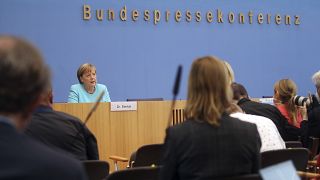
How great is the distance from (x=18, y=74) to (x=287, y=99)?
12.5 feet

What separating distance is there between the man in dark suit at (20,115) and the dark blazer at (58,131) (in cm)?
153

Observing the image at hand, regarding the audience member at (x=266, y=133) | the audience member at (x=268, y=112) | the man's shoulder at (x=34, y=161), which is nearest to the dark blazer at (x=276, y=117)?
the audience member at (x=268, y=112)

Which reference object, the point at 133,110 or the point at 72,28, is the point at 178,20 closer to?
the point at 72,28

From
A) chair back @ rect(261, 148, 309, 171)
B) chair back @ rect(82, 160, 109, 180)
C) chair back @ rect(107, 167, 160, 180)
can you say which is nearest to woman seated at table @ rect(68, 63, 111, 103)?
chair back @ rect(82, 160, 109, 180)

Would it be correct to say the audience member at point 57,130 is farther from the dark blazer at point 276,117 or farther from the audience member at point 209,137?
the dark blazer at point 276,117

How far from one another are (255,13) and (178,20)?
146 cm

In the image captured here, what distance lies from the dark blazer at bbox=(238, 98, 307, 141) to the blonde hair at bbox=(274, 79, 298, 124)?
0.47 ft

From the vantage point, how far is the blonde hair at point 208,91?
2.23 metres

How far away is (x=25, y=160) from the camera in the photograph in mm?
1098

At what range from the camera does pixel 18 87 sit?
111cm

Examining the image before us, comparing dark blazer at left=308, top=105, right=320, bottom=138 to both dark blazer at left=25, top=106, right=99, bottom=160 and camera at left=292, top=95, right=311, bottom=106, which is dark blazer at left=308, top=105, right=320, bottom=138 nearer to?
camera at left=292, top=95, right=311, bottom=106

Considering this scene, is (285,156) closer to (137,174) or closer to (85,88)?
(137,174)

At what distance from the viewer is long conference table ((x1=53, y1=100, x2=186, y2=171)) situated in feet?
15.2

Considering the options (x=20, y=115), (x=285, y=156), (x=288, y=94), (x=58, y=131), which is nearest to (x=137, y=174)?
(x=58, y=131)
